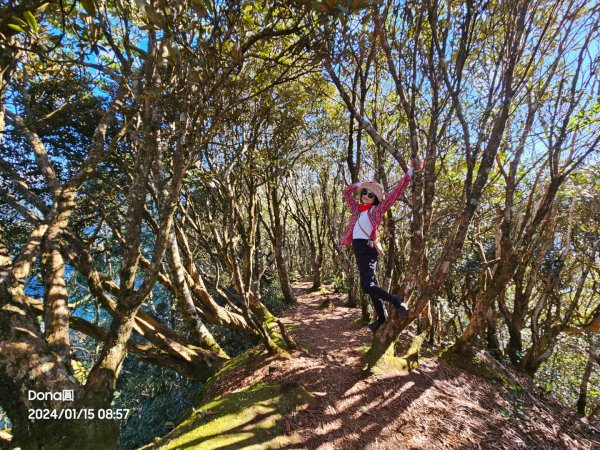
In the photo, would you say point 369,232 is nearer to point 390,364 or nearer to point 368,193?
point 368,193

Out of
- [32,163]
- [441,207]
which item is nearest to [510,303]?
[441,207]

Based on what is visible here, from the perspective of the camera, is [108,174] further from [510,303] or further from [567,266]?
[510,303]

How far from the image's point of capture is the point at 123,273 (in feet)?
10.8

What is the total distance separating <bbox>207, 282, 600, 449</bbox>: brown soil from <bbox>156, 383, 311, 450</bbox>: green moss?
0.62ft

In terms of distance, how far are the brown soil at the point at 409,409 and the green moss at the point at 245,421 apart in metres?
0.19

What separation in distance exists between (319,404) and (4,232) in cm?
756

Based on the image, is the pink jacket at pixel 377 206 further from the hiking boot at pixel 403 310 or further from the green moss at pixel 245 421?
the green moss at pixel 245 421

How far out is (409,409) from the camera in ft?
12.2

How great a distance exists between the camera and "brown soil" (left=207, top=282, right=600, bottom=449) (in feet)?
10.7

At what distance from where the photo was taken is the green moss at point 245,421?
9.52ft

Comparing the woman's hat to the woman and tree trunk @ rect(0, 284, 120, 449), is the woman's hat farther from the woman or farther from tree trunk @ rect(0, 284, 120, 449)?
tree trunk @ rect(0, 284, 120, 449)

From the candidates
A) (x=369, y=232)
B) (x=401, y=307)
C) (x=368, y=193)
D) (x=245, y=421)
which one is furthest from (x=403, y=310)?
(x=245, y=421)

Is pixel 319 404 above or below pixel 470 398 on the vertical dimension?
above

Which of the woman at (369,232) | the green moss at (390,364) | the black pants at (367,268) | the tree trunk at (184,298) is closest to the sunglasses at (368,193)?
the woman at (369,232)
